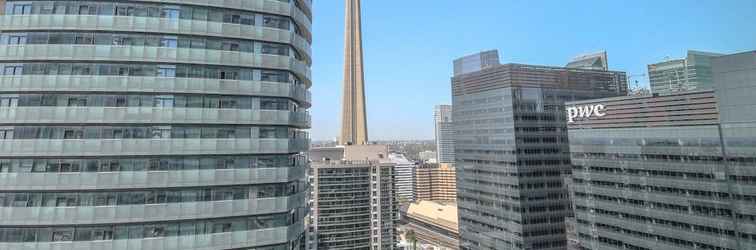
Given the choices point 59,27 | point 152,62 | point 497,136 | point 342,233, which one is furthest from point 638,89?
point 59,27

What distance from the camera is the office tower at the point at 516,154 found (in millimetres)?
87875

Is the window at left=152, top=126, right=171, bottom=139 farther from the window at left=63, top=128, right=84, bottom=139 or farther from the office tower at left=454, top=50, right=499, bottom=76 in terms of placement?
the office tower at left=454, top=50, right=499, bottom=76

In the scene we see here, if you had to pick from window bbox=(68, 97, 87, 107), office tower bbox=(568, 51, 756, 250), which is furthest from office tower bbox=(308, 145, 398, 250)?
window bbox=(68, 97, 87, 107)

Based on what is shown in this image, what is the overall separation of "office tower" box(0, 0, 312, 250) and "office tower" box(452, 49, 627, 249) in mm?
63661

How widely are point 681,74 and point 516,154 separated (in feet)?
111

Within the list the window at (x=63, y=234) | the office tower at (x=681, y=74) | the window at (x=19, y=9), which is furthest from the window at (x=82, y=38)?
the office tower at (x=681, y=74)

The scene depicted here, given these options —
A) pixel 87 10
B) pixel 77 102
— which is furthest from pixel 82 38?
pixel 77 102

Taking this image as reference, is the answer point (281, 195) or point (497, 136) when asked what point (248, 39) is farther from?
point (497, 136)

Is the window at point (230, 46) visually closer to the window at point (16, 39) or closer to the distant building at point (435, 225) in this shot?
the window at point (16, 39)

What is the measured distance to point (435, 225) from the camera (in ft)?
506

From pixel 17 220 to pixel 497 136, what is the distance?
85578mm

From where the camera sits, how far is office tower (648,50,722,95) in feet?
205

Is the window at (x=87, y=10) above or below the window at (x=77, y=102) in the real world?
above

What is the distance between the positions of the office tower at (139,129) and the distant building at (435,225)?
114 metres
